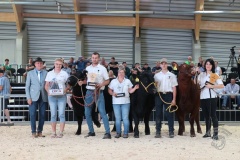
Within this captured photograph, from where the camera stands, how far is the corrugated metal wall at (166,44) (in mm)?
22766

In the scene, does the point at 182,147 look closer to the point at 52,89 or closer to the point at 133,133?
the point at 133,133

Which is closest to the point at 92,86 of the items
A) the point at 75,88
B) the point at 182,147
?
the point at 75,88

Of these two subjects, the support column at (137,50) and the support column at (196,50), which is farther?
the support column at (137,50)

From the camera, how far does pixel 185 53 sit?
22.9 m

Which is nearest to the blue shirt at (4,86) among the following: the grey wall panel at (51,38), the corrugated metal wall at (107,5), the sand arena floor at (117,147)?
the sand arena floor at (117,147)

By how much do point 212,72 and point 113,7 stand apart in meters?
14.2

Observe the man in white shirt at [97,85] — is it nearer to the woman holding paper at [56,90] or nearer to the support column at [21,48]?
the woman holding paper at [56,90]

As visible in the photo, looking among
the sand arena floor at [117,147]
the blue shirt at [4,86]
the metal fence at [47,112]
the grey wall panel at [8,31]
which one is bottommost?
the sand arena floor at [117,147]

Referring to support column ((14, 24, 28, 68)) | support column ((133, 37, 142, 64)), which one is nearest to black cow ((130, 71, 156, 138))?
support column ((133, 37, 142, 64))

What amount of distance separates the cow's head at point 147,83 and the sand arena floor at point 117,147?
42.0 inches

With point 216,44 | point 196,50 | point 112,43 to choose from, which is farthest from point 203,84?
point 216,44

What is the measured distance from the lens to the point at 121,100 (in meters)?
8.78

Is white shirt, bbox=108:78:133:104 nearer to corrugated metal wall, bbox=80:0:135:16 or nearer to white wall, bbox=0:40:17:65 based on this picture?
corrugated metal wall, bbox=80:0:135:16

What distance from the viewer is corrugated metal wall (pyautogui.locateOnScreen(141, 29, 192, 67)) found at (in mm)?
22766
